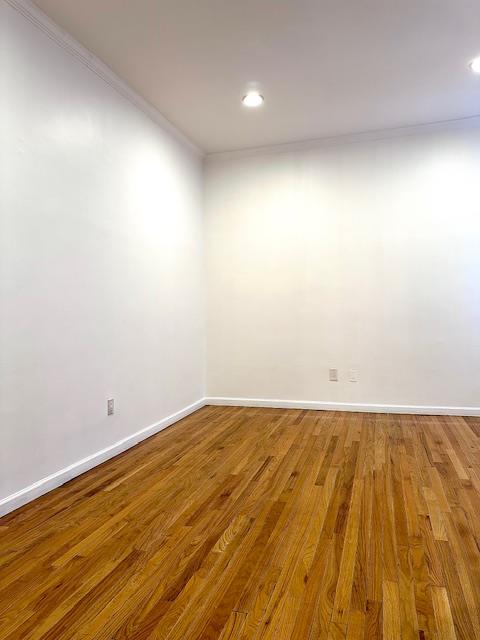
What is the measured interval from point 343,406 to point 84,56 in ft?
11.6

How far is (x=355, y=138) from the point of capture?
4266mm

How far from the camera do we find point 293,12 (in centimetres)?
248

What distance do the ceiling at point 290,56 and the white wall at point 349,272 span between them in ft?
1.60

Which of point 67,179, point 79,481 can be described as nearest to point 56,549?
point 79,481

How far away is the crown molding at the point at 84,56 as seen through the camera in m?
2.35

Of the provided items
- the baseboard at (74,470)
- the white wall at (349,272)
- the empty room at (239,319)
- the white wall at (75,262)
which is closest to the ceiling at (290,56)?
the empty room at (239,319)

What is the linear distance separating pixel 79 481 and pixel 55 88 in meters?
2.29

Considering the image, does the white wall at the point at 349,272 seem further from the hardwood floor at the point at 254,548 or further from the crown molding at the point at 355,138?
the hardwood floor at the point at 254,548

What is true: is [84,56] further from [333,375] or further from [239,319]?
[333,375]

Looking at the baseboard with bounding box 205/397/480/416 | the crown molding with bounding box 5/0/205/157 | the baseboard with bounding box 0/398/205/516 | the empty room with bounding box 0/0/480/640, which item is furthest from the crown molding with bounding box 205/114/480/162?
the baseboard with bounding box 0/398/205/516

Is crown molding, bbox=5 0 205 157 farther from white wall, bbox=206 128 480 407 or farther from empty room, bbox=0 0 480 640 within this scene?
white wall, bbox=206 128 480 407

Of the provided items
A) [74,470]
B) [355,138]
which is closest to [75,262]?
[74,470]

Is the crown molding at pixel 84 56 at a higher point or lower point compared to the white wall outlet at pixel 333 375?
higher

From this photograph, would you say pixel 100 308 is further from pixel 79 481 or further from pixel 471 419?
pixel 471 419
